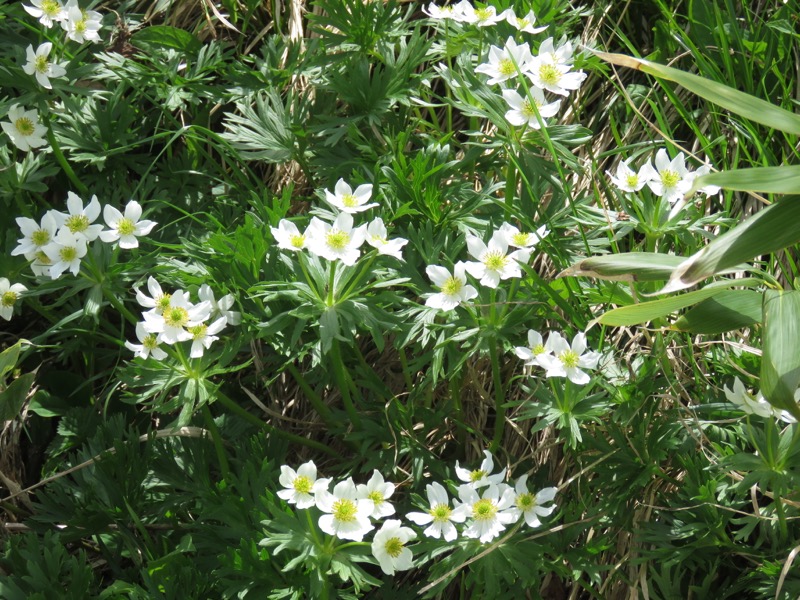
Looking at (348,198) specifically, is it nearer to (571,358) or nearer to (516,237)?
(516,237)

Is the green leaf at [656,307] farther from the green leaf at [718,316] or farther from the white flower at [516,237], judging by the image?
the white flower at [516,237]

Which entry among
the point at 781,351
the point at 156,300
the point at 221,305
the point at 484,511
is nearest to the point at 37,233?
the point at 156,300

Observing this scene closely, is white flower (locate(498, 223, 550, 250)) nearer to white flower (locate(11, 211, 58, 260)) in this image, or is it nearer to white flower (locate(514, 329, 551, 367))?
white flower (locate(514, 329, 551, 367))

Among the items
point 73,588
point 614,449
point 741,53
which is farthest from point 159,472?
point 741,53

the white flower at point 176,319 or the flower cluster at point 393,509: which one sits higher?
the white flower at point 176,319

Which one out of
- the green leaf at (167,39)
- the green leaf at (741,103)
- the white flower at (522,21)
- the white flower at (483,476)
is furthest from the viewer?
the green leaf at (167,39)

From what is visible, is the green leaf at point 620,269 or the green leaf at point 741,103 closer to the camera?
the green leaf at point 741,103

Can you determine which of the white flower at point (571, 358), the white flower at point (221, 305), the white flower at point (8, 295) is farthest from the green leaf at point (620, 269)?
the white flower at point (8, 295)

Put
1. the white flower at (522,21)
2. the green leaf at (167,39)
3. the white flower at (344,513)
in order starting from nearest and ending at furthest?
1. the white flower at (344,513)
2. the white flower at (522,21)
3. the green leaf at (167,39)
